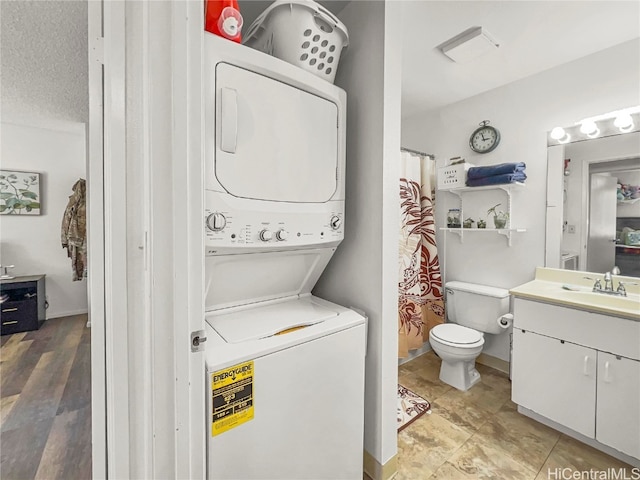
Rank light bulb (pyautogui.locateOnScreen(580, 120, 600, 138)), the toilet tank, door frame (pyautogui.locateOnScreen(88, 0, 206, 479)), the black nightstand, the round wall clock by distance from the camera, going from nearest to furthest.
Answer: door frame (pyautogui.locateOnScreen(88, 0, 206, 479)), light bulb (pyautogui.locateOnScreen(580, 120, 600, 138)), the toilet tank, the round wall clock, the black nightstand

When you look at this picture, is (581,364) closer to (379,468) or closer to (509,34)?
(379,468)

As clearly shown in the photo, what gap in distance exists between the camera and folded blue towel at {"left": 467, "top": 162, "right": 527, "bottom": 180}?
7.22 feet

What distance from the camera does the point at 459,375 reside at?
7.29 feet

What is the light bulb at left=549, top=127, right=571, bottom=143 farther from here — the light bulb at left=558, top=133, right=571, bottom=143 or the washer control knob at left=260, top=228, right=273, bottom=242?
the washer control knob at left=260, top=228, right=273, bottom=242

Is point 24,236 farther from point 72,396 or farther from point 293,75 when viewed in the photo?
point 293,75

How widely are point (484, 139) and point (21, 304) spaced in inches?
199

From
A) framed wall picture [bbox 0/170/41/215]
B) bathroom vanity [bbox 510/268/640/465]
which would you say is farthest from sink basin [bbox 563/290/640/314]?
framed wall picture [bbox 0/170/41/215]

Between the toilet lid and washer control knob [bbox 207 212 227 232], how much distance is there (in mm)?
1946

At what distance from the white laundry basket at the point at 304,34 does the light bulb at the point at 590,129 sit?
1.94 meters

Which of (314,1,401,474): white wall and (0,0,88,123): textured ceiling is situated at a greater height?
(0,0,88,123): textured ceiling

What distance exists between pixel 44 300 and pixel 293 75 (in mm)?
4067

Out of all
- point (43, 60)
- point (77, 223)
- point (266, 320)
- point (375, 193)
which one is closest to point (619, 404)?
point (375, 193)

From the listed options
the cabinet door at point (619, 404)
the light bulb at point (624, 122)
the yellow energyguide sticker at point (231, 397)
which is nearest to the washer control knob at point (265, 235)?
the yellow energyguide sticker at point (231, 397)

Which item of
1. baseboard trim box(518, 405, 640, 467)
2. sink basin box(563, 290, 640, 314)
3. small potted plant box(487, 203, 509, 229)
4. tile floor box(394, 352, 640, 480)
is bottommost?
tile floor box(394, 352, 640, 480)
